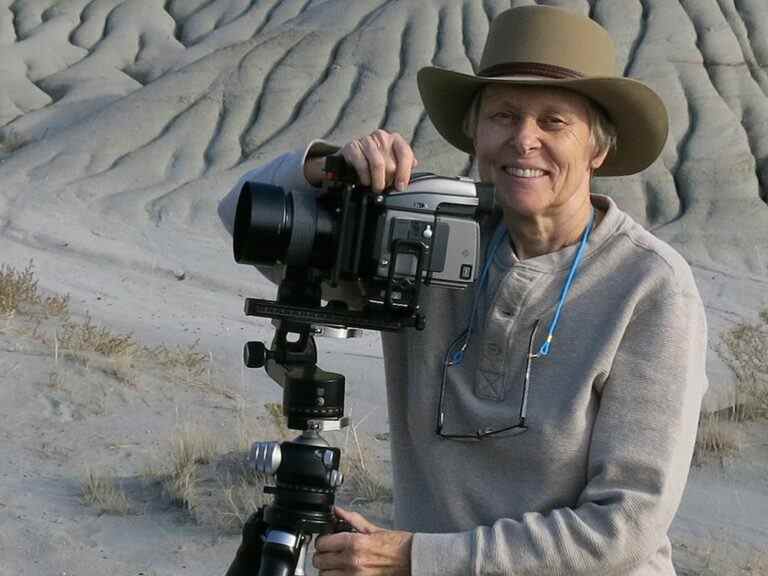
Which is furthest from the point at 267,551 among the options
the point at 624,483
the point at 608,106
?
the point at 608,106

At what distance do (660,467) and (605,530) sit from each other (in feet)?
0.41

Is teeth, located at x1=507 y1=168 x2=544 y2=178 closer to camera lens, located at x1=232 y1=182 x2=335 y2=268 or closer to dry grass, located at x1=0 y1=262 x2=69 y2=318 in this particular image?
camera lens, located at x1=232 y1=182 x2=335 y2=268

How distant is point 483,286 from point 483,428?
0.26m

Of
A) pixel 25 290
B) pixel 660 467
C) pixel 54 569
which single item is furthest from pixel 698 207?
pixel 660 467

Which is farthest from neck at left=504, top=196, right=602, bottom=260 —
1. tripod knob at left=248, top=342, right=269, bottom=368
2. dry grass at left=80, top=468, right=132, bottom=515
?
dry grass at left=80, top=468, right=132, bottom=515

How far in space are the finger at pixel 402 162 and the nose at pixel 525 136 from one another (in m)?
0.19

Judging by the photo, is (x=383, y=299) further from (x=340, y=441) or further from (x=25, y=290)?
(x=25, y=290)

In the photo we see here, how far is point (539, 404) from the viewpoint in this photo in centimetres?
178

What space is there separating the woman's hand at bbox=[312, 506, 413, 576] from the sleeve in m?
0.03

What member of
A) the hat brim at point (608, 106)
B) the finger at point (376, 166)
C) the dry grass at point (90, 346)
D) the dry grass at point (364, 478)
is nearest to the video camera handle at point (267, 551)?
the finger at point (376, 166)

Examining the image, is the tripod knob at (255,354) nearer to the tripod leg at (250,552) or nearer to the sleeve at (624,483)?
the tripod leg at (250,552)

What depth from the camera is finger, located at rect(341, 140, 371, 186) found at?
1.71 metres

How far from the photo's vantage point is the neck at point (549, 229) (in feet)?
6.15

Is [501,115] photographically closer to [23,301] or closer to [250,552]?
[250,552]
